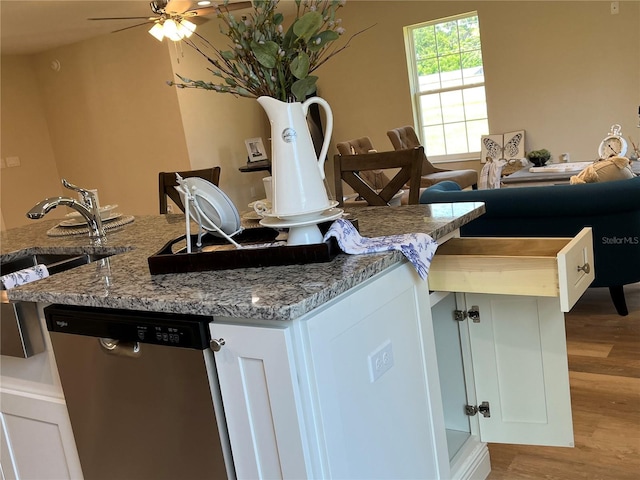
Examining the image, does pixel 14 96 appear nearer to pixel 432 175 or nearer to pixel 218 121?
pixel 218 121

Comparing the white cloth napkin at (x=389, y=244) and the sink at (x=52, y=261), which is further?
the sink at (x=52, y=261)

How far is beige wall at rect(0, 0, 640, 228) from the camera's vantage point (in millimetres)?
6094

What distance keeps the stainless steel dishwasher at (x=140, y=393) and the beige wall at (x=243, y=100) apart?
5.03m

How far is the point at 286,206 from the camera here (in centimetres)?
139

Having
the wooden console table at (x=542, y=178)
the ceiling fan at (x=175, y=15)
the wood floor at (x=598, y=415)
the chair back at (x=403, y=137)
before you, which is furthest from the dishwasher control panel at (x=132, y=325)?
the chair back at (x=403, y=137)

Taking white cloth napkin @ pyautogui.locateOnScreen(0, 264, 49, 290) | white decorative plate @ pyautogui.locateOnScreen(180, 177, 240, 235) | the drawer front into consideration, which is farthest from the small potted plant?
white cloth napkin @ pyautogui.locateOnScreen(0, 264, 49, 290)

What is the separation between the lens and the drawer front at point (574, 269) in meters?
1.50

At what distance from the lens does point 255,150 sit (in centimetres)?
700

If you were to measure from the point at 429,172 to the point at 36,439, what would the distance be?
5486mm

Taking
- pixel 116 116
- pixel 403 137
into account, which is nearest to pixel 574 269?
pixel 403 137

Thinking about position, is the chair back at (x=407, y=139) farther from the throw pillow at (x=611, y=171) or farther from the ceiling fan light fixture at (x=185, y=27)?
the throw pillow at (x=611, y=171)

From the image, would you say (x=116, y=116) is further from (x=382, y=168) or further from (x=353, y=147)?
(x=382, y=168)

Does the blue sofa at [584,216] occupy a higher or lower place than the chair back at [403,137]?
lower

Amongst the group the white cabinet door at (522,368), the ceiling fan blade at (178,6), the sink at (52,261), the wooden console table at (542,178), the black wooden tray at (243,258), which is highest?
the ceiling fan blade at (178,6)
